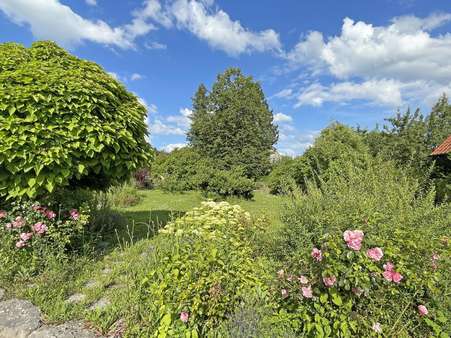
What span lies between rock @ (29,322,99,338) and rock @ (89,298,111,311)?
0.21 metres

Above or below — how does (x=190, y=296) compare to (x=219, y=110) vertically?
below

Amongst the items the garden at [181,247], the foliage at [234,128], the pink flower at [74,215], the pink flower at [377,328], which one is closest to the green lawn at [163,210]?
the garden at [181,247]

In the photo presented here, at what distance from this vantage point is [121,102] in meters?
3.85

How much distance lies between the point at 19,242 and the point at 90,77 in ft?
6.69

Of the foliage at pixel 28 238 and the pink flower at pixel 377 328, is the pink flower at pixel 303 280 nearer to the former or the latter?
the pink flower at pixel 377 328

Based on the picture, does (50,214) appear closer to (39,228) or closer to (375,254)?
(39,228)

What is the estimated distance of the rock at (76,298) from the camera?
101 inches

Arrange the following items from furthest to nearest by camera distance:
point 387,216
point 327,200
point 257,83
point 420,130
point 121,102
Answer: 1. point 257,83
2. point 420,130
3. point 121,102
4. point 327,200
5. point 387,216

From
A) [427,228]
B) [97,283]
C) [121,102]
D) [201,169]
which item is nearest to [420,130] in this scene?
[201,169]

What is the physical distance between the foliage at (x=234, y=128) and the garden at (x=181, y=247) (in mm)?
17615

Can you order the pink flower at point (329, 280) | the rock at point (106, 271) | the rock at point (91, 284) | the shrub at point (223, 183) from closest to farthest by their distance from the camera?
the pink flower at point (329, 280) < the rock at point (91, 284) < the rock at point (106, 271) < the shrub at point (223, 183)

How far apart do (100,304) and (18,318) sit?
0.61 metres

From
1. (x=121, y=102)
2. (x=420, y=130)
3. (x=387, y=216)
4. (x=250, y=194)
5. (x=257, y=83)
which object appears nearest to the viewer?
(x=387, y=216)

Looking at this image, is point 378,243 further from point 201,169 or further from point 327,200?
point 201,169
